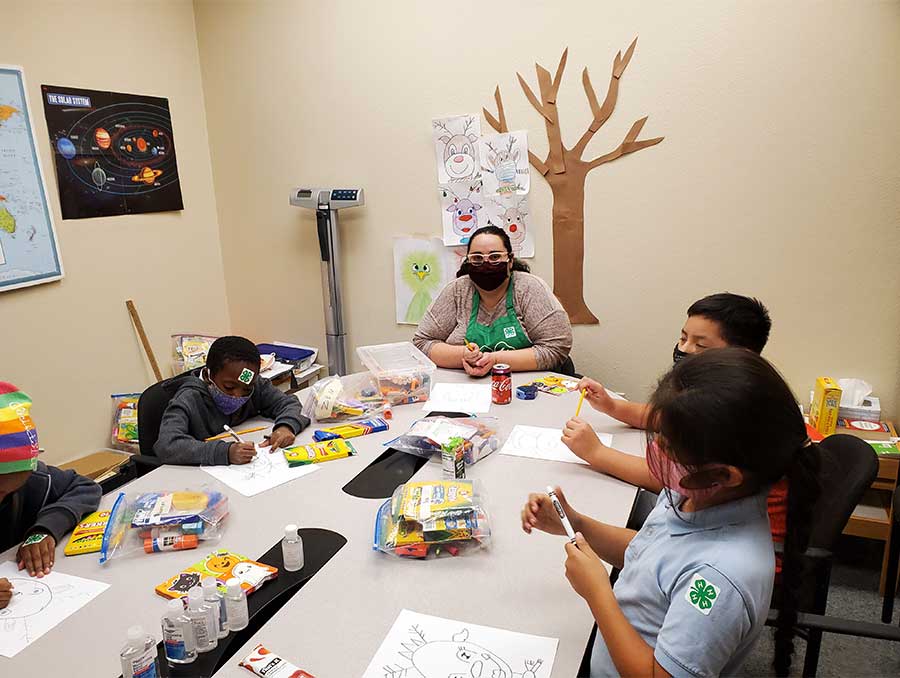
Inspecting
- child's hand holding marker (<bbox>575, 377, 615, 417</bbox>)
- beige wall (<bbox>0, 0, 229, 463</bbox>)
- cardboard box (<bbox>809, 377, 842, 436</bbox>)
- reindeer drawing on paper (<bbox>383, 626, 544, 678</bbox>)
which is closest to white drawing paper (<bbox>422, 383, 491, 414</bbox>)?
child's hand holding marker (<bbox>575, 377, 615, 417</bbox>)

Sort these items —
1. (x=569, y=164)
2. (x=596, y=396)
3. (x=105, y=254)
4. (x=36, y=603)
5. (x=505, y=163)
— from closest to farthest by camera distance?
(x=36, y=603) → (x=596, y=396) → (x=569, y=164) → (x=505, y=163) → (x=105, y=254)

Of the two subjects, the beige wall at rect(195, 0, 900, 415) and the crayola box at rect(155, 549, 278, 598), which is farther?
the beige wall at rect(195, 0, 900, 415)

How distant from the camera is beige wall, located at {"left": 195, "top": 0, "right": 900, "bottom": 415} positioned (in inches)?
95.1

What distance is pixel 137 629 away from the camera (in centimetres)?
99

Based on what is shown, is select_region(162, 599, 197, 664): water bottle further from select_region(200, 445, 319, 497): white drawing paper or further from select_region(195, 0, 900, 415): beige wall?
select_region(195, 0, 900, 415): beige wall

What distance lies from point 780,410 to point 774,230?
1979mm

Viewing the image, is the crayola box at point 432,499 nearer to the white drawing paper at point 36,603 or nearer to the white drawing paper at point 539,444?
the white drawing paper at point 539,444

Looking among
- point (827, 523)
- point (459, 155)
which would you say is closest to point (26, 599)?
point (827, 523)

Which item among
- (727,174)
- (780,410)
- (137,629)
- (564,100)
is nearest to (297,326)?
(564,100)

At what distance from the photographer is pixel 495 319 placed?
2.59 meters

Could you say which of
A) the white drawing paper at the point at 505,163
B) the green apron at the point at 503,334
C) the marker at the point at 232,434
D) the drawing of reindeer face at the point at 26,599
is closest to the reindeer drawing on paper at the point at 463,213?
the white drawing paper at the point at 505,163

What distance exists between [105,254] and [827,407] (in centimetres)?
337

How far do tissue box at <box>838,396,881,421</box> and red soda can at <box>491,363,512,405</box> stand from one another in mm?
1415

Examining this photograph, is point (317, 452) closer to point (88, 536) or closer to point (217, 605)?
point (88, 536)
